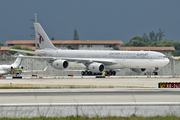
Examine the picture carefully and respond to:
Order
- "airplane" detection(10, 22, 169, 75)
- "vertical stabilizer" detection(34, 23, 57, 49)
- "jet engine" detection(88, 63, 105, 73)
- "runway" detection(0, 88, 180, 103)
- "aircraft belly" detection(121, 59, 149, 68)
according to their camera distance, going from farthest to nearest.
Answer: "vertical stabilizer" detection(34, 23, 57, 49) → "jet engine" detection(88, 63, 105, 73) → "aircraft belly" detection(121, 59, 149, 68) → "airplane" detection(10, 22, 169, 75) → "runway" detection(0, 88, 180, 103)

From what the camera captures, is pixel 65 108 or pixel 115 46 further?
pixel 115 46

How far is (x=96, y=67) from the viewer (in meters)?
55.2

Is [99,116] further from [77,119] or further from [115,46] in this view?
[115,46]

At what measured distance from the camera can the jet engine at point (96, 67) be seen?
5518 centimetres

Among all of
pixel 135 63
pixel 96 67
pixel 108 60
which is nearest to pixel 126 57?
pixel 135 63

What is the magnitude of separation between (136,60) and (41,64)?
2316 centimetres

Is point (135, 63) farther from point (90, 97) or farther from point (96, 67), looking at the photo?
point (90, 97)

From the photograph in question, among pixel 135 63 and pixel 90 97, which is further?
pixel 135 63

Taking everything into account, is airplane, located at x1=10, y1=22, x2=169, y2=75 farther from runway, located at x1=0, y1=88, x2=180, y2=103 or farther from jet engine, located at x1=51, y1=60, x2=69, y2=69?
runway, located at x1=0, y1=88, x2=180, y2=103

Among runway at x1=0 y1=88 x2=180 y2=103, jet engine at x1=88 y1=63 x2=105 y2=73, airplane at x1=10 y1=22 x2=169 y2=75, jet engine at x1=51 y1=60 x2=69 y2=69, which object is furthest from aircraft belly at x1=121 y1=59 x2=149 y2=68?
runway at x1=0 y1=88 x2=180 y2=103

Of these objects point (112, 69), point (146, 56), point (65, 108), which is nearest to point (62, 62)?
point (112, 69)

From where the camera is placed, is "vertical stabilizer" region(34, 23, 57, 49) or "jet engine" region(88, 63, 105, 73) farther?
"vertical stabilizer" region(34, 23, 57, 49)

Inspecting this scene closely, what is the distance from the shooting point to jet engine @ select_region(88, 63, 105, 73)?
55178 mm

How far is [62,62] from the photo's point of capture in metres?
56.9
